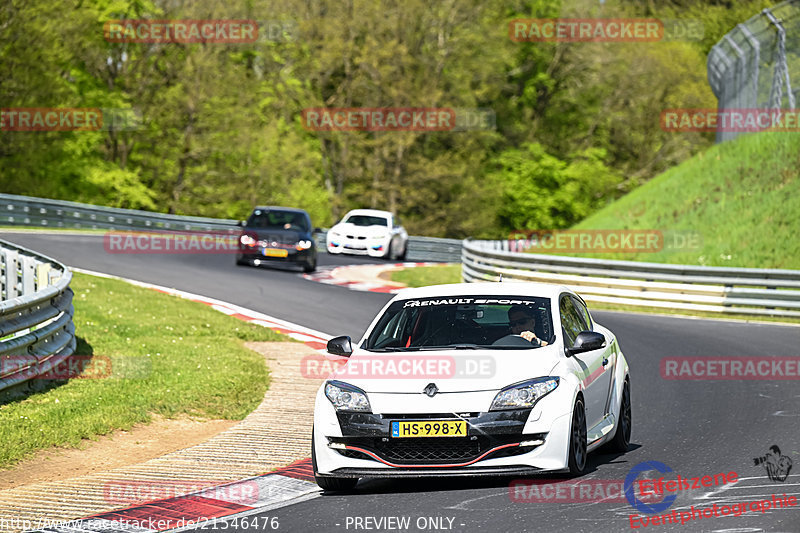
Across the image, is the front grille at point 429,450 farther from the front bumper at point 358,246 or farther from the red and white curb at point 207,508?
the front bumper at point 358,246

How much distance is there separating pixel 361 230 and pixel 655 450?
28438mm

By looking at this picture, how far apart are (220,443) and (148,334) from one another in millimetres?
6576

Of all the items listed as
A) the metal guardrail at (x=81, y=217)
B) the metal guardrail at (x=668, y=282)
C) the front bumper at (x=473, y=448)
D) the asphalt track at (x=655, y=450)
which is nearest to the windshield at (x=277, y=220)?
the metal guardrail at (x=668, y=282)

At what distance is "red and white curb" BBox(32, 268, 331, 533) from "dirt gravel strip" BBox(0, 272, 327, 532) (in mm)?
31

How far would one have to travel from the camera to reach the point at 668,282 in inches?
961

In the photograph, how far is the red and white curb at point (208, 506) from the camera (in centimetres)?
712

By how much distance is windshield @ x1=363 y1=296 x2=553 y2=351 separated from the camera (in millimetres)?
8820

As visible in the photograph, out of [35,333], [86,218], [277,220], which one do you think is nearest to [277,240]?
[277,220]

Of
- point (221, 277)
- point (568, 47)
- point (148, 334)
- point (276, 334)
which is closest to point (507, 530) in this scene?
point (148, 334)

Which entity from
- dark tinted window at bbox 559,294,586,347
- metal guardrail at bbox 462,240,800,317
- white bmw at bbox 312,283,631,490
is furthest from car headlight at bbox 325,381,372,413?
metal guardrail at bbox 462,240,800,317

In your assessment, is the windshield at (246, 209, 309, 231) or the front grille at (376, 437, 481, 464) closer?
the front grille at (376, 437, 481, 464)

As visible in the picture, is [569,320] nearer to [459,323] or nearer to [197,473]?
[459,323]

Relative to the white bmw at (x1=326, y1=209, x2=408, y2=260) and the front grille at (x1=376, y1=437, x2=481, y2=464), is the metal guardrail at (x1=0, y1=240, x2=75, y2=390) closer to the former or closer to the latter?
the front grille at (x1=376, y1=437, x2=481, y2=464)

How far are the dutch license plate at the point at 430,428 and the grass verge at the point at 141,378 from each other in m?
3.46
